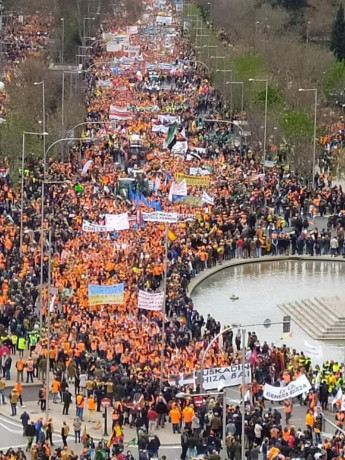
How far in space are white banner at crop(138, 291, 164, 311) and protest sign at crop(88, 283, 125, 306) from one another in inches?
37.7

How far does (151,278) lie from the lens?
224 feet

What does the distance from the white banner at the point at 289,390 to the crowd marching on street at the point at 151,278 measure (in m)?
0.12

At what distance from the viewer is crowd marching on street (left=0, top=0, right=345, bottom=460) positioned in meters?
52.6

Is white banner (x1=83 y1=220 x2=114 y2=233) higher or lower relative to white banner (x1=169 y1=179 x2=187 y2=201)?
higher

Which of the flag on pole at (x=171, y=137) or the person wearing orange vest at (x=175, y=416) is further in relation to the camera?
the flag on pole at (x=171, y=137)

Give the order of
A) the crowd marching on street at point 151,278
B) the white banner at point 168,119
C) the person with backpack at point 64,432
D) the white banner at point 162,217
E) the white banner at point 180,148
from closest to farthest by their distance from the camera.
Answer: the person with backpack at point 64,432 < the crowd marching on street at point 151,278 < the white banner at point 162,217 < the white banner at point 180,148 < the white banner at point 168,119

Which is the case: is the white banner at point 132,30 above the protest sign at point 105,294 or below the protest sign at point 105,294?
below

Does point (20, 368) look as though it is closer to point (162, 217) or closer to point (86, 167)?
point (162, 217)

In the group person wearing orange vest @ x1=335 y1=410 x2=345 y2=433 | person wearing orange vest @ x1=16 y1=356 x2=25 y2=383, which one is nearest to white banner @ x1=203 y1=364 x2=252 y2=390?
person wearing orange vest @ x1=335 y1=410 x2=345 y2=433

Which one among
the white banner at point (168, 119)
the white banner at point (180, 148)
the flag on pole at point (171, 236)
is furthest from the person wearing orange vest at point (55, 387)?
the white banner at point (168, 119)

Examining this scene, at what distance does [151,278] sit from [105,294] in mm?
8270

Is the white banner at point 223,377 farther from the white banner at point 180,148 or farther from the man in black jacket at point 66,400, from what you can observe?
the white banner at point 180,148

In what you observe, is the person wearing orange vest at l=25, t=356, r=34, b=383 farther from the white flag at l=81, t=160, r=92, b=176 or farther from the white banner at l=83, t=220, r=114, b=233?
the white flag at l=81, t=160, r=92, b=176

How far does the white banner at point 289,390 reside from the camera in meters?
51.8
